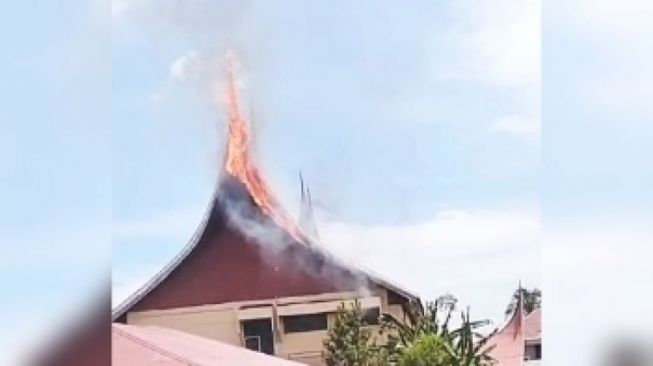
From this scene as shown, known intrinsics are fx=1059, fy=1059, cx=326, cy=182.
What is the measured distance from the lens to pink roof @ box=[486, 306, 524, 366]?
1.91 meters

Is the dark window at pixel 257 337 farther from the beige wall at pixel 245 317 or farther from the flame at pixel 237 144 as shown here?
the flame at pixel 237 144

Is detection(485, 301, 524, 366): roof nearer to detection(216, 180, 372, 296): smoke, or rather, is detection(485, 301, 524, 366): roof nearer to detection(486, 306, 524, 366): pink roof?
detection(486, 306, 524, 366): pink roof

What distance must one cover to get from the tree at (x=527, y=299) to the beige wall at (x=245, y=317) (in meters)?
0.20

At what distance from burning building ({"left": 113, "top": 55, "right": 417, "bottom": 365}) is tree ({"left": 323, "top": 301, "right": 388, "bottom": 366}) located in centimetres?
2

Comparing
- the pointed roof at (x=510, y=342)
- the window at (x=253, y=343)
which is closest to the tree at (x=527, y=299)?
the pointed roof at (x=510, y=342)

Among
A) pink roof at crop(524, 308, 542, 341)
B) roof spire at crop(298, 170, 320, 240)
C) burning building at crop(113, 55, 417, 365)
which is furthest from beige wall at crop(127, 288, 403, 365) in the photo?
pink roof at crop(524, 308, 542, 341)

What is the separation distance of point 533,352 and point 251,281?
533 mm

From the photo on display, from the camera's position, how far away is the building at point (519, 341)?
192cm

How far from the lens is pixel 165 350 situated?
1842mm

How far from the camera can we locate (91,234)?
5.88 feet

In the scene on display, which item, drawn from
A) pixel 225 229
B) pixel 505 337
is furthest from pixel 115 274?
pixel 505 337

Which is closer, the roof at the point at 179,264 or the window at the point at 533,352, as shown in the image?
the roof at the point at 179,264

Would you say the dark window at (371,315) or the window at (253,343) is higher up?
the dark window at (371,315)

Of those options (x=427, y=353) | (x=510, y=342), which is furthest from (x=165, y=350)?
(x=510, y=342)
